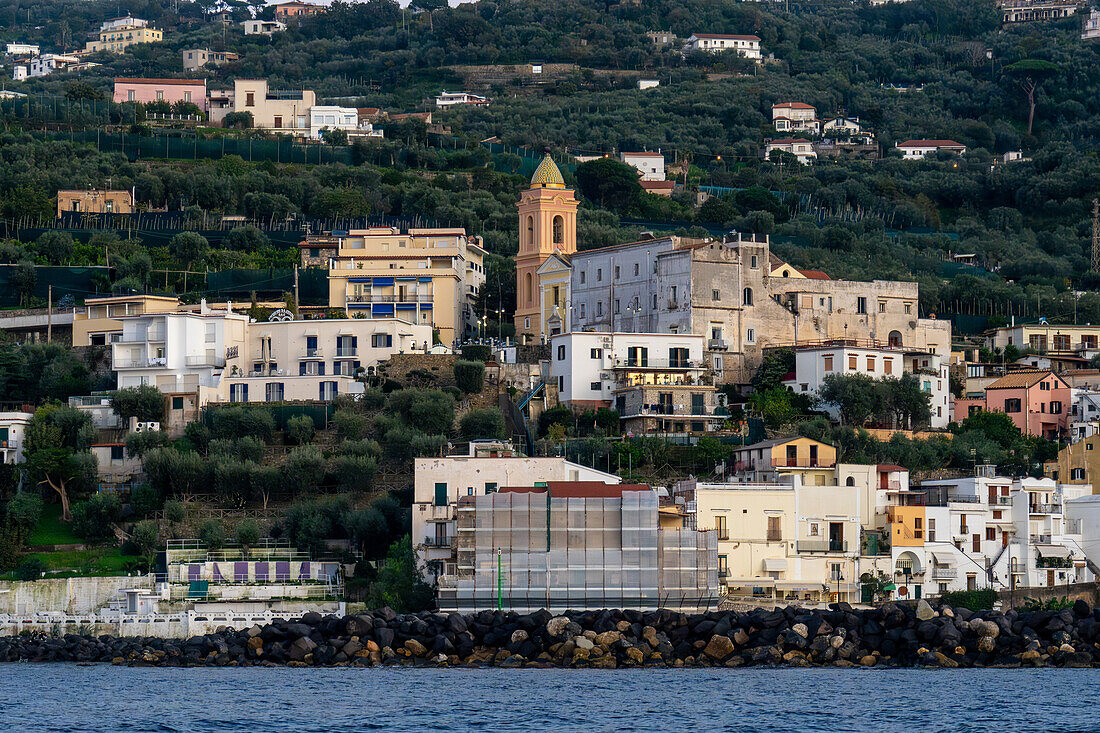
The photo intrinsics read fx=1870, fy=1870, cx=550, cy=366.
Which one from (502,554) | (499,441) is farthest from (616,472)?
(502,554)

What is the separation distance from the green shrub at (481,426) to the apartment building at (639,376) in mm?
4738

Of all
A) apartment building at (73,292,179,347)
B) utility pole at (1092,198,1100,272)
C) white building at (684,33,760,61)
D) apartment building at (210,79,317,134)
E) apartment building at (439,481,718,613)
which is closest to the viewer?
apartment building at (439,481,718,613)

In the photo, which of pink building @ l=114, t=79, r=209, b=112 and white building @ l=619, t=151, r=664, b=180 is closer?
white building @ l=619, t=151, r=664, b=180

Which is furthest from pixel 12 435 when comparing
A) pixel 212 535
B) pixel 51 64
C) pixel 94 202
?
pixel 51 64

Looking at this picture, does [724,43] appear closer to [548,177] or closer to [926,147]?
Result: [926,147]

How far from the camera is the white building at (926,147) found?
465 feet

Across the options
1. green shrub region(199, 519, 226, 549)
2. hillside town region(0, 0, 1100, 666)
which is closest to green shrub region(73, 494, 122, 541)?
hillside town region(0, 0, 1100, 666)

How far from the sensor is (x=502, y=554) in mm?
55250

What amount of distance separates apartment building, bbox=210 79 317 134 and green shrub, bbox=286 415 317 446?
5883cm

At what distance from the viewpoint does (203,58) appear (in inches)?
6885

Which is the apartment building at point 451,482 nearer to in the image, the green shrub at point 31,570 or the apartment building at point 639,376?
the apartment building at point 639,376

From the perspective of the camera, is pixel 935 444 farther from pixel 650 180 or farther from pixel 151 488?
pixel 650 180

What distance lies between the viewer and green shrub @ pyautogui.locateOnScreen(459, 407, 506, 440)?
67812 millimetres

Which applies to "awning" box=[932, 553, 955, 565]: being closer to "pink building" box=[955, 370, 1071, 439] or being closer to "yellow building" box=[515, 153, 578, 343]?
"pink building" box=[955, 370, 1071, 439]
